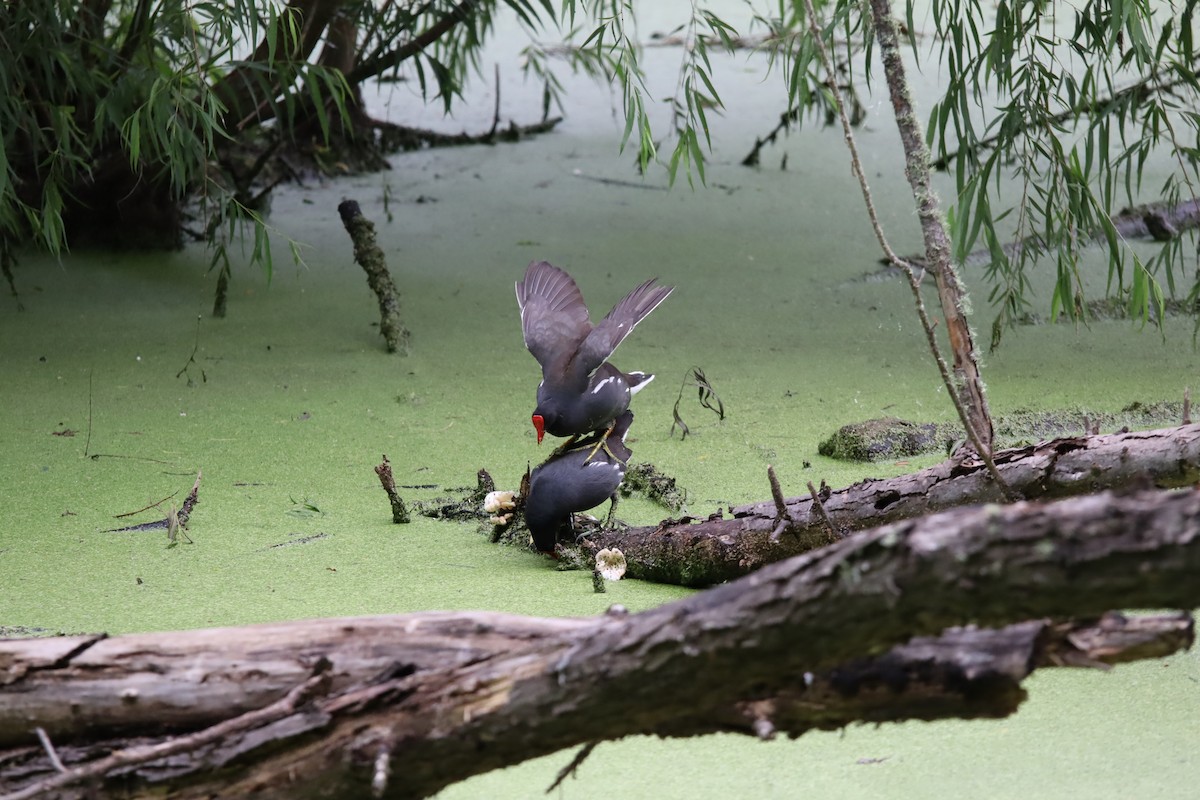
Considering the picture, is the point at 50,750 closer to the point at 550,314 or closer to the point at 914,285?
the point at 914,285

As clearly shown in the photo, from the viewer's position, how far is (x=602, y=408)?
81.4 inches

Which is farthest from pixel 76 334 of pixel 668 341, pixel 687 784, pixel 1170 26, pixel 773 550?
pixel 1170 26

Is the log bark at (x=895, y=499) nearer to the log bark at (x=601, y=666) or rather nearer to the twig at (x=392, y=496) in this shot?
the twig at (x=392, y=496)

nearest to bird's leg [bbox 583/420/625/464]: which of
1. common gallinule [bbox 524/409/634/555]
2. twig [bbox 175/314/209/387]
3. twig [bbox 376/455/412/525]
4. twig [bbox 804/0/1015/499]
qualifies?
common gallinule [bbox 524/409/634/555]

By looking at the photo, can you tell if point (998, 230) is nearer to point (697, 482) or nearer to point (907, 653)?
point (697, 482)

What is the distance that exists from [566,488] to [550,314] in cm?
37

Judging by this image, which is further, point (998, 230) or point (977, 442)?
point (998, 230)

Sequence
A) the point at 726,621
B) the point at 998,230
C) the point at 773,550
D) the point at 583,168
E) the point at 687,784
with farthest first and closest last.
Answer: the point at 583,168 < the point at 998,230 < the point at 773,550 < the point at 687,784 < the point at 726,621

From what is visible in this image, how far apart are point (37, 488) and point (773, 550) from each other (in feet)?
4.88

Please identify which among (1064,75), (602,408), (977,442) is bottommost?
(602,408)

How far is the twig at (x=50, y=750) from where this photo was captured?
1011mm

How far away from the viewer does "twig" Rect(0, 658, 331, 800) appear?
0.97 m

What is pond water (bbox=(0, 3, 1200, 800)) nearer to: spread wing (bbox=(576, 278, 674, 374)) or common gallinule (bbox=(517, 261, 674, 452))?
common gallinule (bbox=(517, 261, 674, 452))

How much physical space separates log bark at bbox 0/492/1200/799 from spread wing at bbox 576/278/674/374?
3.47ft
